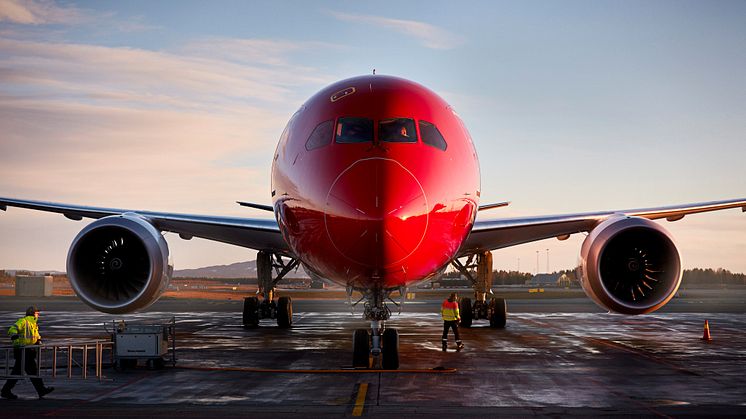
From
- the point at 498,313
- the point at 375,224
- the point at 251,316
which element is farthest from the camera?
the point at 251,316

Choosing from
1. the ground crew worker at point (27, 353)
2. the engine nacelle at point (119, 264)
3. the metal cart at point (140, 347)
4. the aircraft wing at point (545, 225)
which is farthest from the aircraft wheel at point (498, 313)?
the ground crew worker at point (27, 353)

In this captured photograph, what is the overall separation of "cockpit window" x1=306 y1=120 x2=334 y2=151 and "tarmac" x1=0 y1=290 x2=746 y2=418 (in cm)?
330

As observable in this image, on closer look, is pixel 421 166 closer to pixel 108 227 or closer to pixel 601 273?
pixel 601 273

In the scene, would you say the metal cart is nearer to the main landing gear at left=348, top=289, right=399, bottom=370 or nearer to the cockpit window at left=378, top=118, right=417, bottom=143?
the main landing gear at left=348, top=289, right=399, bottom=370

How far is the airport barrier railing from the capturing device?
11.1 meters

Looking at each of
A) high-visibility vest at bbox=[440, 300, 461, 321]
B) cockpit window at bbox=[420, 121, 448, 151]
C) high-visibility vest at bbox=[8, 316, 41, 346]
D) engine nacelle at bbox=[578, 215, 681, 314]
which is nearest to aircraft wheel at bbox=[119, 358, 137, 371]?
high-visibility vest at bbox=[8, 316, 41, 346]

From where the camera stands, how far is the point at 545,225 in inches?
676

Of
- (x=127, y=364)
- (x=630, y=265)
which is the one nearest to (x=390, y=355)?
(x=127, y=364)

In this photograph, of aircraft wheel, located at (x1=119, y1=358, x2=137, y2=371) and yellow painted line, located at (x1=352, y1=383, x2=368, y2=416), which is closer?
yellow painted line, located at (x1=352, y1=383, x2=368, y2=416)

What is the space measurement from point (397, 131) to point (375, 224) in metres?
1.57

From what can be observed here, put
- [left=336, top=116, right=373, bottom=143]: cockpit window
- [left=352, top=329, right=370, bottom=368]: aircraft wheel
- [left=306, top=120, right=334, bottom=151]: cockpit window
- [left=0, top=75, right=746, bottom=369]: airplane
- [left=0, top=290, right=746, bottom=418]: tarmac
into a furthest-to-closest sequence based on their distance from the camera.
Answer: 1. [left=352, top=329, right=370, bottom=368]: aircraft wheel
2. [left=306, top=120, right=334, bottom=151]: cockpit window
3. [left=336, top=116, right=373, bottom=143]: cockpit window
4. [left=0, top=75, right=746, bottom=369]: airplane
5. [left=0, top=290, right=746, bottom=418]: tarmac

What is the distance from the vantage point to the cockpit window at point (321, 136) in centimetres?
1104

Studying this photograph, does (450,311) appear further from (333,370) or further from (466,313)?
(466,313)

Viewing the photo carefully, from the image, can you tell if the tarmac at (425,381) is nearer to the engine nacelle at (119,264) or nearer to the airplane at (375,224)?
the airplane at (375,224)
